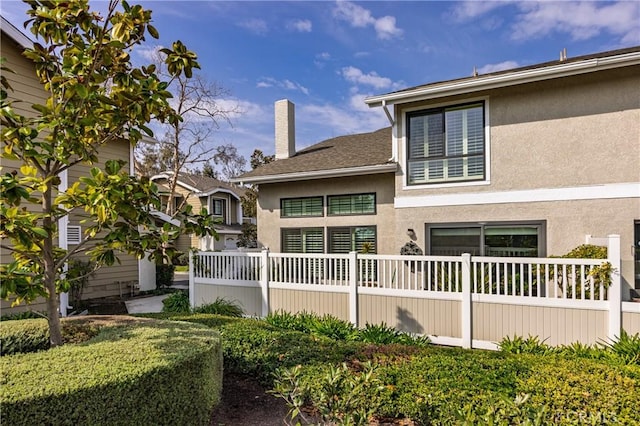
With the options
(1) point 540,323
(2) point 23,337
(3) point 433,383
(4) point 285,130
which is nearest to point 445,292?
(1) point 540,323

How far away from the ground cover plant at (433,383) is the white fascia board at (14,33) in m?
8.29

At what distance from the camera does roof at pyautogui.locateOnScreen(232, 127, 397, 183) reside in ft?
32.4

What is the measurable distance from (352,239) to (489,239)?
379 centimetres

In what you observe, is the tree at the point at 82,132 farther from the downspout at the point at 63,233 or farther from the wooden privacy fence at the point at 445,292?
the downspout at the point at 63,233

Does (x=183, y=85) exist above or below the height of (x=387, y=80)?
above

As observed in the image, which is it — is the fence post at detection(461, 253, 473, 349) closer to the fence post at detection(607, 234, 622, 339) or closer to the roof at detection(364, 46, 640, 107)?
the fence post at detection(607, 234, 622, 339)

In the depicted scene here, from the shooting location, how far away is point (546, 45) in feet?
33.9

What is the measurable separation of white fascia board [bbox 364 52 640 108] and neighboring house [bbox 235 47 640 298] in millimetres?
24

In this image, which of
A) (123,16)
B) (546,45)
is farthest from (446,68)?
(123,16)

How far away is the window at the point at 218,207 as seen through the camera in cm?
2490

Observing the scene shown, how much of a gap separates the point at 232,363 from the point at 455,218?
631cm

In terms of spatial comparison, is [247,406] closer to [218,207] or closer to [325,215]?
[325,215]

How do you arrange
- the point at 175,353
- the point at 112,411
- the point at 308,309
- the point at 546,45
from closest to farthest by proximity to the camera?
the point at 112,411 → the point at 175,353 → the point at 308,309 → the point at 546,45

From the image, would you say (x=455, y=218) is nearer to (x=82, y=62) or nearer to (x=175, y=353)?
(x=175, y=353)
